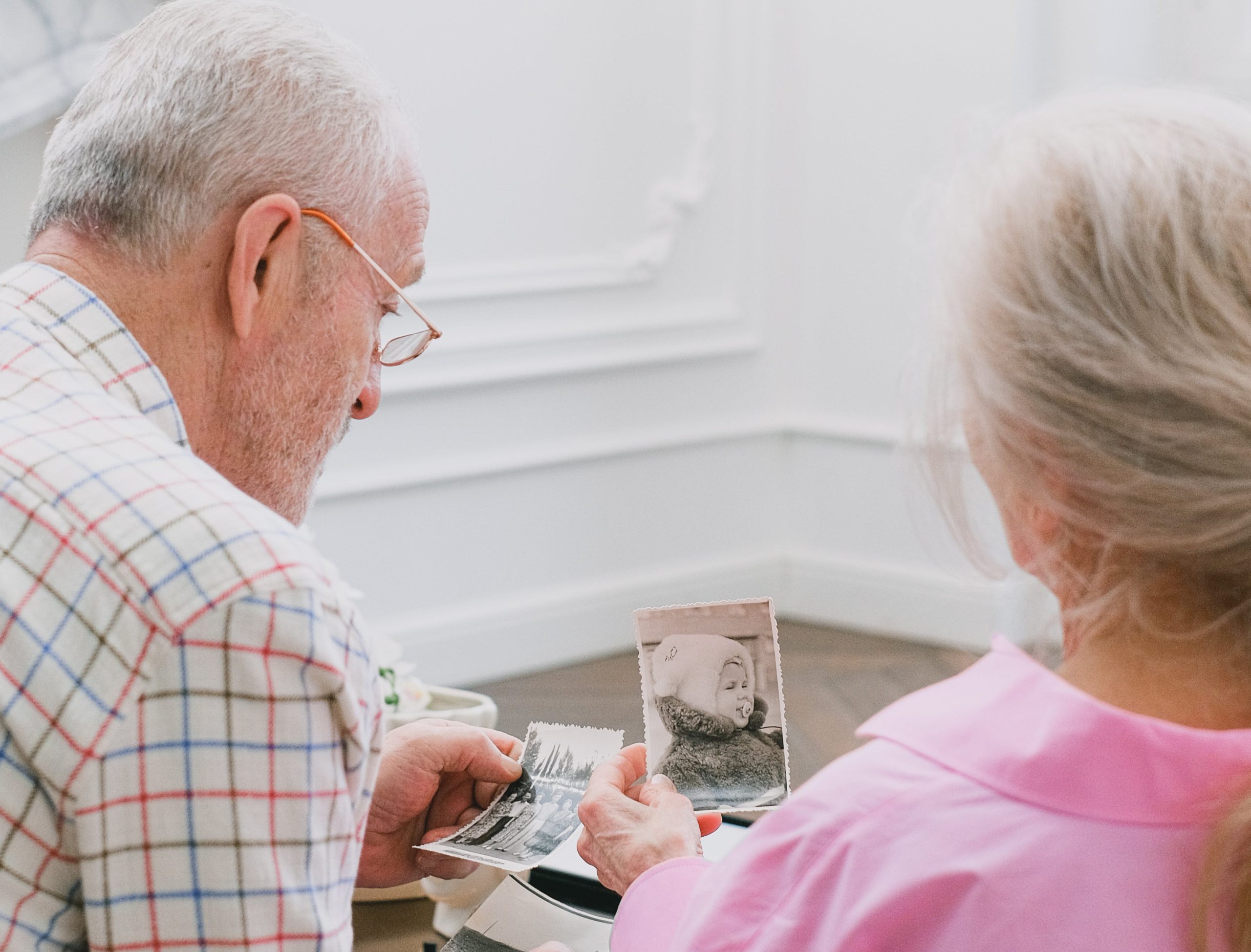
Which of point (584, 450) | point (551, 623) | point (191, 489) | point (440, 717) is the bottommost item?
point (551, 623)

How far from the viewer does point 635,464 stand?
3.78 metres

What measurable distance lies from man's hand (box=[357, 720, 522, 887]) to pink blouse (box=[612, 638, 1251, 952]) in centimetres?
67

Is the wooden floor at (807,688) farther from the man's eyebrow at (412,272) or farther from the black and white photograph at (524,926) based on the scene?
the man's eyebrow at (412,272)

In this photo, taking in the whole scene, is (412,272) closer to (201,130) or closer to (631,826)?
(201,130)

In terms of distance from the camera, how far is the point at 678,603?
3.89 m

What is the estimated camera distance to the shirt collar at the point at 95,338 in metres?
1.01

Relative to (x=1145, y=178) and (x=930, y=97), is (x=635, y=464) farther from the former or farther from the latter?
(x=1145, y=178)

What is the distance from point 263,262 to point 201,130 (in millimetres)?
117

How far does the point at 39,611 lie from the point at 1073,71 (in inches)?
120

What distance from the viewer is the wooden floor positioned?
3168 millimetres

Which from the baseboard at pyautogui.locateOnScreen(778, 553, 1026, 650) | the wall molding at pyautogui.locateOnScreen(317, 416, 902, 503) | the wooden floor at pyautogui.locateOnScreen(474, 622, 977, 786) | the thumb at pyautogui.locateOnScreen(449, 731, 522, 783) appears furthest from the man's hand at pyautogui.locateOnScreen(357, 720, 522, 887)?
the baseboard at pyautogui.locateOnScreen(778, 553, 1026, 650)

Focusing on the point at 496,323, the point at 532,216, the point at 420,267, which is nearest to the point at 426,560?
the point at 496,323

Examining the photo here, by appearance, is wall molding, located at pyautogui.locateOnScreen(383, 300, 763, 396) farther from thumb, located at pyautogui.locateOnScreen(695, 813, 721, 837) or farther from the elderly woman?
the elderly woman

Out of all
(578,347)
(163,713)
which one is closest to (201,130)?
(163,713)
